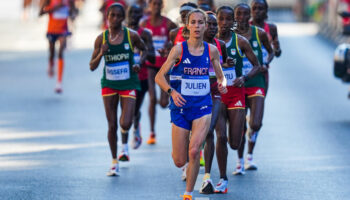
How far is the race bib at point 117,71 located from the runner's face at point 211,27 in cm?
178

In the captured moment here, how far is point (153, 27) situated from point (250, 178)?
3777mm

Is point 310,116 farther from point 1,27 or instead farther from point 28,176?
point 1,27

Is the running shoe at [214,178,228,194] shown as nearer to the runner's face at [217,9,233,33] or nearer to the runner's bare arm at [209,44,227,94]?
the runner's bare arm at [209,44,227,94]

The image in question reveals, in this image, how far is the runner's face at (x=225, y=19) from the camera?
416 inches

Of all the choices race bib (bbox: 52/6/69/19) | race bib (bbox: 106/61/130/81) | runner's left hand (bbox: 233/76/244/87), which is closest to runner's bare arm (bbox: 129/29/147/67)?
race bib (bbox: 106/61/130/81)

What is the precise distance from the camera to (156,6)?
14102mm

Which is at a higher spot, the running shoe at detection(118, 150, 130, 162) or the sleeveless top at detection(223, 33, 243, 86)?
the sleeveless top at detection(223, 33, 243, 86)

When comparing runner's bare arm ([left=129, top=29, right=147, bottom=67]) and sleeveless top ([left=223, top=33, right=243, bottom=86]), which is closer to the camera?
sleeveless top ([left=223, top=33, right=243, bottom=86])

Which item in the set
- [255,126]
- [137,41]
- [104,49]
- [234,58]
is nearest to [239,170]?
[255,126]

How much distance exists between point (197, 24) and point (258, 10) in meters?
3.27

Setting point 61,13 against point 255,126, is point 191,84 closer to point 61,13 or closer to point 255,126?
point 255,126

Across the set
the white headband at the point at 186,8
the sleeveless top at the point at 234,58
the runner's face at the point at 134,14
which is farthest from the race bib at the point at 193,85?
the runner's face at the point at 134,14

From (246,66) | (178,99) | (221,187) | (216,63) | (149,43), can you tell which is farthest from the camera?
(149,43)

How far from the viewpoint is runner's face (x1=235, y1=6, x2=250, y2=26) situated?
1146 cm
